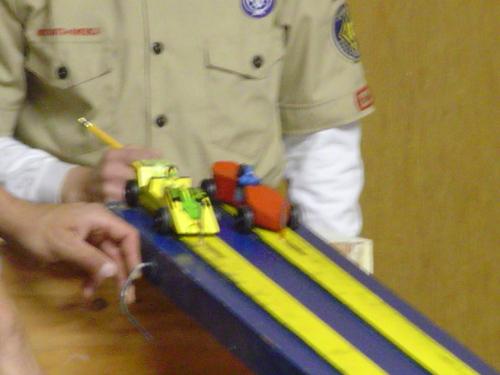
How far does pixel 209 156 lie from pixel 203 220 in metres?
0.31

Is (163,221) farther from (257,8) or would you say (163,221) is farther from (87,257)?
(257,8)

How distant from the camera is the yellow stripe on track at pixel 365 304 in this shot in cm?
66

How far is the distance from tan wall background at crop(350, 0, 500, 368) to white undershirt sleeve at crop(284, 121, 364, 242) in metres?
0.47

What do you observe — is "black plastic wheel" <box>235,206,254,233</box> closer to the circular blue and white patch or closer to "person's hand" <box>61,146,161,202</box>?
"person's hand" <box>61,146,161,202</box>

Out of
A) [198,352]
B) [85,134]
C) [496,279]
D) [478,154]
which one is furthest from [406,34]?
[198,352]

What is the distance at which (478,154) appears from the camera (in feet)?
5.34

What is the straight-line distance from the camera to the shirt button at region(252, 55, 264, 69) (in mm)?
1056

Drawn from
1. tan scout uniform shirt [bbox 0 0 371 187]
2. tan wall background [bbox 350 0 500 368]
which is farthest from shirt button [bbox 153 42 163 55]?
tan wall background [bbox 350 0 500 368]

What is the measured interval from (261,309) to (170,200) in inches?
4.5

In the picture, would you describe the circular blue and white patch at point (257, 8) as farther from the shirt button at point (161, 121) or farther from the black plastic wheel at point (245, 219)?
the black plastic wheel at point (245, 219)

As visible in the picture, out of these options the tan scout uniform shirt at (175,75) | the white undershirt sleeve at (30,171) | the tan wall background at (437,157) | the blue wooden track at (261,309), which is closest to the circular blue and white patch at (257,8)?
the tan scout uniform shirt at (175,75)

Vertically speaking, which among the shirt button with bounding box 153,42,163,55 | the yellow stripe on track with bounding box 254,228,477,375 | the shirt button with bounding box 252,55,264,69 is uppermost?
the shirt button with bounding box 153,42,163,55

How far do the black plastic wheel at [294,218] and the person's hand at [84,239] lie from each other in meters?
0.12

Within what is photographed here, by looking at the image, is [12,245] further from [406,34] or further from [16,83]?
[406,34]
